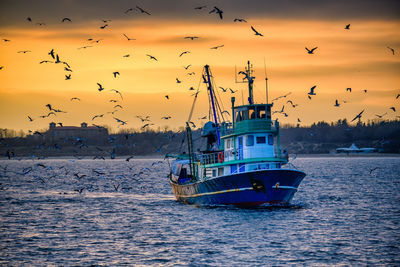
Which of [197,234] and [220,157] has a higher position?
[220,157]

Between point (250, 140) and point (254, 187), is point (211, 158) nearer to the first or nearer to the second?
point (250, 140)

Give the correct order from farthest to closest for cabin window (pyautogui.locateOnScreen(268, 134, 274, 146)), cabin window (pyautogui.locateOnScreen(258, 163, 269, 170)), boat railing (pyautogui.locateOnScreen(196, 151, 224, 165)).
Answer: boat railing (pyautogui.locateOnScreen(196, 151, 224, 165)) < cabin window (pyautogui.locateOnScreen(268, 134, 274, 146)) < cabin window (pyautogui.locateOnScreen(258, 163, 269, 170))

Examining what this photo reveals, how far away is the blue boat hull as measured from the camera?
51.9 meters

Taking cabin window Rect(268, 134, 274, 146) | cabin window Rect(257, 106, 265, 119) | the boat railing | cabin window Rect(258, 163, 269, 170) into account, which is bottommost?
cabin window Rect(258, 163, 269, 170)

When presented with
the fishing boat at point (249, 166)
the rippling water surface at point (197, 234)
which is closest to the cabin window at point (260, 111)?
the fishing boat at point (249, 166)

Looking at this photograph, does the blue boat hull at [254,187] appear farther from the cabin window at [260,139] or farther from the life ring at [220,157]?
the cabin window at [260,139]

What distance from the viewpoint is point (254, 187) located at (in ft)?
173

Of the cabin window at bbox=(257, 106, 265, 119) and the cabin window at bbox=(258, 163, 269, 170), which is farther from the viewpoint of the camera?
the cabin window at bbox=(257, 106, 265, 119)

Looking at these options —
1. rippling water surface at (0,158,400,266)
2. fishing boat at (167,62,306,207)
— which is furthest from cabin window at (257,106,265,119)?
rippling water surface at (0,158,400,266)

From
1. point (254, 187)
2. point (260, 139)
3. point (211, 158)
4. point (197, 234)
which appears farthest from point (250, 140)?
point (197, 234)

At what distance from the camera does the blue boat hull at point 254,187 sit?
51.9 m

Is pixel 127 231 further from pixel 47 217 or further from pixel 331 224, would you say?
pixel 331 224

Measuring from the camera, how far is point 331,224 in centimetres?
4869

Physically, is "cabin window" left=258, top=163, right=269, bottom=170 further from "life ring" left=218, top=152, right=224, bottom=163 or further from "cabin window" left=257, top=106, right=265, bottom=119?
"life ring" left=218, top=152, right=224, bottom=163
